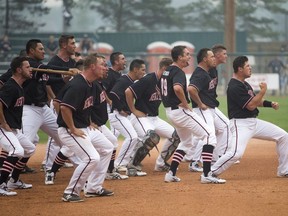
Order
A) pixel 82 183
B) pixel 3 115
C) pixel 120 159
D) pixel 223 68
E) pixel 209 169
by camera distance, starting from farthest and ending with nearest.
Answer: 1. pixel 223 68
2. pixel 120 159
3. pixel 209 169
4. pixel 3 115
5. pixel 82 183

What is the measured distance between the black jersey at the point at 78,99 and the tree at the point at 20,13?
23750 millimetres

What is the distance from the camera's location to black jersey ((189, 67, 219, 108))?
1255 centimetres

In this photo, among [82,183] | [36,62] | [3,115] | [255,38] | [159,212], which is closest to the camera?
[159,212]

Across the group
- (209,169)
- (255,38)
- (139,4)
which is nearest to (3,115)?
(209,169)

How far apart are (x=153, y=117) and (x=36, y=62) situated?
237cm

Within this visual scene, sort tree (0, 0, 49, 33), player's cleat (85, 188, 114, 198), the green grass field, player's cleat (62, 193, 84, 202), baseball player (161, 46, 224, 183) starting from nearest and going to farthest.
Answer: player's cleat (62, 193, 84, 202)
player's cleat (85, 188, 114, 198)
baseball player (161, 46, 224, 183)
the green grass field
tree (0, 0, 49, 33)

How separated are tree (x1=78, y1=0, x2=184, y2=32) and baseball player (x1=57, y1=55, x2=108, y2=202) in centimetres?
3745

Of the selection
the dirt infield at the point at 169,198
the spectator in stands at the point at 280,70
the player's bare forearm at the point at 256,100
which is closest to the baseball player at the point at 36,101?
the dirt infield at the point at 169,198

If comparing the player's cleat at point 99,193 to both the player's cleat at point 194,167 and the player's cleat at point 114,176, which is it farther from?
the player's cleat at point 194,167

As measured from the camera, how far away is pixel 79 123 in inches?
413

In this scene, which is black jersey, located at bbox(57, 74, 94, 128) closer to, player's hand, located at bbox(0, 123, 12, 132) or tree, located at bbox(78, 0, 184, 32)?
player's hand, located at bbox(0, 123, 12, 132)

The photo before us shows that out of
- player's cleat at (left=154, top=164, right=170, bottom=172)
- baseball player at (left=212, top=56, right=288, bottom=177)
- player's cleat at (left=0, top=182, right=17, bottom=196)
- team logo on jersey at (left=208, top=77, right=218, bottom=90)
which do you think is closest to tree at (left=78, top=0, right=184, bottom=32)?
player's cleat at (left=154, top=164, right=170, bottom=172)

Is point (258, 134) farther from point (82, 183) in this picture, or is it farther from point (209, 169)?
point (82, 183)

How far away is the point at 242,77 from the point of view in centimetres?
1204
